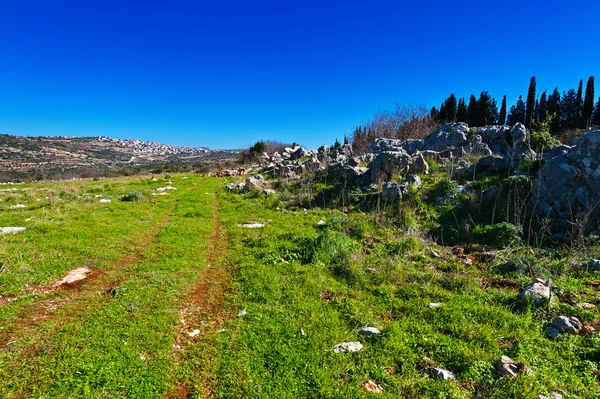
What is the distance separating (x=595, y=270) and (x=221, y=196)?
15748 millimetres

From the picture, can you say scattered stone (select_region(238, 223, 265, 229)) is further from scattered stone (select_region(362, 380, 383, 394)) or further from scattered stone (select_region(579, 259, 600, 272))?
scattered stone (select_region(579, 259, 600, 272))

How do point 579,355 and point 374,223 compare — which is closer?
point 579,355

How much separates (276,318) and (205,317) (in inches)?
46.6

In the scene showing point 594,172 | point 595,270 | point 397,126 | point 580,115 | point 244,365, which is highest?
point 580,115

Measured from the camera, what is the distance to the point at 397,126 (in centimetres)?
3644

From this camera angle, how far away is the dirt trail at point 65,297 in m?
4.06

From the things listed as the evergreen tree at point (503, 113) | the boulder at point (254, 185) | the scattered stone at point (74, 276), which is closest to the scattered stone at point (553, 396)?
the scattered stone at point (74, 276)

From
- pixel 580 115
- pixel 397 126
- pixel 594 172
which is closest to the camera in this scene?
pixel 594 172

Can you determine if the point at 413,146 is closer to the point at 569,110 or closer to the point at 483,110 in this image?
the point at 483,110

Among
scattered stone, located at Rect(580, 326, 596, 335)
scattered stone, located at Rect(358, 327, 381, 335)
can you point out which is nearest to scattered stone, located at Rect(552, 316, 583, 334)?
scattered stone, located at Rect(580, 326, 596, 335)

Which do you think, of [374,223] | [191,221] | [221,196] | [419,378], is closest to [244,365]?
[419,378]

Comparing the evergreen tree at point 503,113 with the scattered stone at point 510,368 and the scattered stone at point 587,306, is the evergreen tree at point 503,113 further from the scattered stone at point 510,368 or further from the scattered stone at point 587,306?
the scattered stone at point 510,368

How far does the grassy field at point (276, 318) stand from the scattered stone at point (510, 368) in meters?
0.08

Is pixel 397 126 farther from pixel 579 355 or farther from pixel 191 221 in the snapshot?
pixel 579 355
